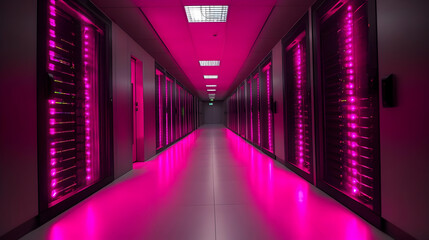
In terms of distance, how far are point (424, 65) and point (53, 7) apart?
301 centimetres

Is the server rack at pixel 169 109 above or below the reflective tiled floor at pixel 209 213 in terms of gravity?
above

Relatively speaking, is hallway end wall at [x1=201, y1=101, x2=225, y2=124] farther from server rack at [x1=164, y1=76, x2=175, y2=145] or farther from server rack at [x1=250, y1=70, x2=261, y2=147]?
server rack at [x1=250, y1=70, x2=261, y2=147]

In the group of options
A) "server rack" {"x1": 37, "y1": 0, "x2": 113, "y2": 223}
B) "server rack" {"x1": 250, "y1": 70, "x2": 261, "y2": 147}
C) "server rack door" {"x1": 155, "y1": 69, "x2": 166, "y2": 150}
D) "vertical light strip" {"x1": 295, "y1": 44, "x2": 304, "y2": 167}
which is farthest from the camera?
"server rack" {"x1": 250, "y1": 70, "x2": 261, "y2": 147}

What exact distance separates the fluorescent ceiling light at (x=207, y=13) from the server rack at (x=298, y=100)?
3.76 feet

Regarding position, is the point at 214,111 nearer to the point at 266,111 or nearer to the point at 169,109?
the point at 169,109

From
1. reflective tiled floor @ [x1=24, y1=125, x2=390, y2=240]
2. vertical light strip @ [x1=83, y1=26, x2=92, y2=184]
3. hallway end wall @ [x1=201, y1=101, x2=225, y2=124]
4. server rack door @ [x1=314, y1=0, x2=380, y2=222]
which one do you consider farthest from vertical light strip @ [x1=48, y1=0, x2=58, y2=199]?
hallway end wall @ [x1=201, y1=101, x2=225, y2=124]

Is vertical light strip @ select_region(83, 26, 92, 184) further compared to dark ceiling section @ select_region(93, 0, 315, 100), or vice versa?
dark ceiling section @ select_region(93, 0, 315, 100)

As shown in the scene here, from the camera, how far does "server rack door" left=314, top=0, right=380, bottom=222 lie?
1468mm

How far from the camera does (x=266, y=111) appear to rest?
4621mm

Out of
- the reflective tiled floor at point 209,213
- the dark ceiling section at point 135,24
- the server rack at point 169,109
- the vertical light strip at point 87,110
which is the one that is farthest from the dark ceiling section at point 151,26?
the reflective tiled floor at point 209,213

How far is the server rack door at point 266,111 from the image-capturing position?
428 cm

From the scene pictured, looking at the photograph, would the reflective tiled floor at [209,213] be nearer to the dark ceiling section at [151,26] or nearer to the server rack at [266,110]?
the server rack at [266,110]

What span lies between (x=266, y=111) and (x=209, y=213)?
3.42m

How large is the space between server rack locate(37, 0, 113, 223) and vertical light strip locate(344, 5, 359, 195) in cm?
276
